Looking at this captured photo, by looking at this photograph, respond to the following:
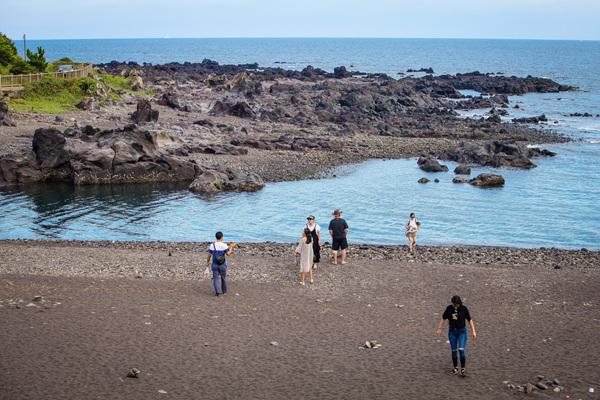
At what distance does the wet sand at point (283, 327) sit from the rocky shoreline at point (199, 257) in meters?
0.15

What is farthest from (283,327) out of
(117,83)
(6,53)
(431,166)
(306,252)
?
(117,83)

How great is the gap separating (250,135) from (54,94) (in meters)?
21.2

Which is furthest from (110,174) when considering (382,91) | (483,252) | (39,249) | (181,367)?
(382,91)

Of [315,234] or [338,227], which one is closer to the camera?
[315,234]

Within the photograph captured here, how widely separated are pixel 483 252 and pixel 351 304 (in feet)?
37.1

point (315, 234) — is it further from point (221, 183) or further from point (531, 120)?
point (531, 120)

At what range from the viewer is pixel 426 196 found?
153ft

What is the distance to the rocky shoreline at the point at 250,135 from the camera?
159 feet

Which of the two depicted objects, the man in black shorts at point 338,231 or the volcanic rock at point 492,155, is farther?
the volcanic rock at point 492,155

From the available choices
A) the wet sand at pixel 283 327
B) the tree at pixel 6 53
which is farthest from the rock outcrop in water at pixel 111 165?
the tree at pixel 6 53

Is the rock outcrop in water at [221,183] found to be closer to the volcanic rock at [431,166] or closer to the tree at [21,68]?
the volcanic rock at [431,166]

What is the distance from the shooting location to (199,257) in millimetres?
27375

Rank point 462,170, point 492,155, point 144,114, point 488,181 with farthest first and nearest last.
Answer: point 144,114 < point 492,155 < point 462,170 < point 488,181

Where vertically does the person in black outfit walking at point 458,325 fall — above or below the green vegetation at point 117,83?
below
